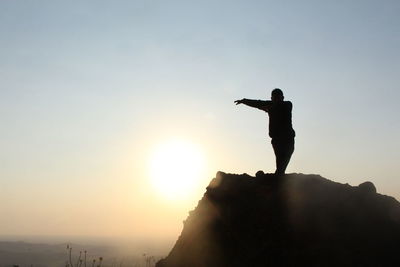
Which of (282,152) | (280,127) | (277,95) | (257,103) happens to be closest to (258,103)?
(257,103)

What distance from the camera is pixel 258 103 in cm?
1143

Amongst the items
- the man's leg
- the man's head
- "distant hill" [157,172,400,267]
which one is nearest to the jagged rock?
"distant hill" [157,172,400,267]

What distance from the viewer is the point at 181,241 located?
11539 mm

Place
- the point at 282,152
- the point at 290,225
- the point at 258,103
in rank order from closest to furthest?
the point at 290,225, the point at 282,152, the point at 258,103

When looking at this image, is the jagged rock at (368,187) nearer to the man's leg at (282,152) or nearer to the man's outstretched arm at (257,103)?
the man's leg at (282,152)

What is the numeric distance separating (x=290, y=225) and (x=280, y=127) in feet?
8.55

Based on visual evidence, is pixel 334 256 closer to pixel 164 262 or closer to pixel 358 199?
pixel 358 199

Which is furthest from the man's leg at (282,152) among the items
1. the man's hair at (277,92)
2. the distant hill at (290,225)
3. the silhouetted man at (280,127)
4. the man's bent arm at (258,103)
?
the man's hair at (277,92)

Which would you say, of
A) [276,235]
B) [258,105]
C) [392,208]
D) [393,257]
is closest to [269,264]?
[276,235]

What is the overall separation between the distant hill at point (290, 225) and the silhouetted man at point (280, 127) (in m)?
0.57

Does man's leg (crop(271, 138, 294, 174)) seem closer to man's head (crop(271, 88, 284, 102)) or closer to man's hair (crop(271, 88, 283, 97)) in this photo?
man's head (crop(271, 88, 284, 102))

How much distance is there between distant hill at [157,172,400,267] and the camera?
29.4 ft

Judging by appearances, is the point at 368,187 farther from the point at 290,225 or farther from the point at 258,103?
the point at 258,103

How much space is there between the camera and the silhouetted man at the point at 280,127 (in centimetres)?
1123
